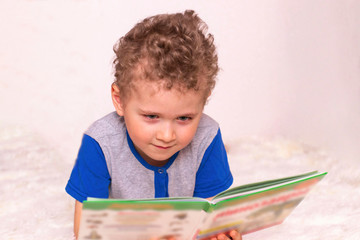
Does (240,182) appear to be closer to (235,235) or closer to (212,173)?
(212,173)

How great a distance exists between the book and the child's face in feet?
0.62

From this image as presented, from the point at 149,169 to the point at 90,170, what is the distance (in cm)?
16

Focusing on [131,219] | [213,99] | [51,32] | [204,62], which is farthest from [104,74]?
[131,219]

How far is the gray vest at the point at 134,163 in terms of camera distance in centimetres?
149

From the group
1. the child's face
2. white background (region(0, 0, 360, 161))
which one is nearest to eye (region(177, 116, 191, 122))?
the child's face

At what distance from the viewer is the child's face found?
1.25 metres

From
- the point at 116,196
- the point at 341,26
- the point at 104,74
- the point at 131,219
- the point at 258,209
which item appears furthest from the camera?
the point at 104,74

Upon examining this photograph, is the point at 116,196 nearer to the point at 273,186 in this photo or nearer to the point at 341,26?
the point at 273,186

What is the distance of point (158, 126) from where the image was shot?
50.8 inches

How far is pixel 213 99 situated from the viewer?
8.13 ft

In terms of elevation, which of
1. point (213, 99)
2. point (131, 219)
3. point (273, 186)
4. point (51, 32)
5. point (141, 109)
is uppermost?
point (51, 32)

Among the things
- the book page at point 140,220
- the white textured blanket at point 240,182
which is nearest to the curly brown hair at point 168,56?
the book page at point 140,220

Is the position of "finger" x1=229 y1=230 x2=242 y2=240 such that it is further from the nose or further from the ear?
the ear

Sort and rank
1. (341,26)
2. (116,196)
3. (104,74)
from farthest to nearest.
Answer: (104,74), (341,26), (116,196)
